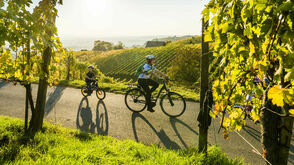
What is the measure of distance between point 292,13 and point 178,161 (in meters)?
2.78

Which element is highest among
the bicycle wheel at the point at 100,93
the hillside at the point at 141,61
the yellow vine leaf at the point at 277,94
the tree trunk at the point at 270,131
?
the hillside at the point at 141,61

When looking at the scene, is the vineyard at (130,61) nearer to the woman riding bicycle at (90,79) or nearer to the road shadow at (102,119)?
the woman riding bicycle at (90,79)

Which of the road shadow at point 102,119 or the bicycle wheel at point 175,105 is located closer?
the road shadow at point 102,119

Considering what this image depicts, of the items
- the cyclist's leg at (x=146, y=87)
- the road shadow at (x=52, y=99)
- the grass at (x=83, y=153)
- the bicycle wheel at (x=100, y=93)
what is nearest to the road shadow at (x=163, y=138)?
the grass at (x=83, y=153)

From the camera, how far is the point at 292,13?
96 cm

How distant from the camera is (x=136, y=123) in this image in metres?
5.58

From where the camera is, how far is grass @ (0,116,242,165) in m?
3.08

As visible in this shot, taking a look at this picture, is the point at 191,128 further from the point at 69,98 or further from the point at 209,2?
the point at 69,98

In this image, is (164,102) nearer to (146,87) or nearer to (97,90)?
(146,87)

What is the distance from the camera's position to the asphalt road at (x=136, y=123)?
438 cm

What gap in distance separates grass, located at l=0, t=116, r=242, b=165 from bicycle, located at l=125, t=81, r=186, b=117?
7.75ft

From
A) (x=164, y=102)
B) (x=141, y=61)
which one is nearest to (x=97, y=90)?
(x=164, y=102)

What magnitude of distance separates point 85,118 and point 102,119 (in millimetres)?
578

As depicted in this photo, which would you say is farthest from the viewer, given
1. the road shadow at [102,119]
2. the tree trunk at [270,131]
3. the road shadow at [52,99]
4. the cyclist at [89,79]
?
the cyclist at [89,79]
